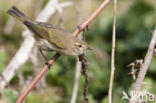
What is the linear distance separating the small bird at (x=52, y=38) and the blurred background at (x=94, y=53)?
Answer: 0.84m

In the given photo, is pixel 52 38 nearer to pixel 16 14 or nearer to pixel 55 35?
pixel 55 35

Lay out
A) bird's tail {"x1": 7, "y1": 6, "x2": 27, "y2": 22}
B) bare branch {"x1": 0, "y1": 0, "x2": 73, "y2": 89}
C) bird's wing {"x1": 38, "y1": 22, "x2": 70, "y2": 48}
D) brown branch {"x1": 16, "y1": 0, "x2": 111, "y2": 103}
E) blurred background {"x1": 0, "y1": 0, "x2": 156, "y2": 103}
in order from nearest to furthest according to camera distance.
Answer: brown branch {"x1": 16, "y1": 0, "x2": 111, "y2": 103}
bird's tail {"x1": 7, "y1": 6, "x2": 27, "y2": 22}
bird's wing {"x1": 38, "y1": 22, "x2": 70, "y2": 48}
bare branch {"x1": 0, "y1": 0, "x2": 73, "y2": 89}
blurred background {"x1": 0, "y1": 0, "x2": 156, "y2": 103}

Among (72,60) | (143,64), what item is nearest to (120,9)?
(72,60)

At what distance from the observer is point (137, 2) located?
5.51 meters

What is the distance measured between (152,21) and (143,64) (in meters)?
2.95

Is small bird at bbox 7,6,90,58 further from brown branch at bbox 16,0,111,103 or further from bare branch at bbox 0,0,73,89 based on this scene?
bare branch at bbox 0,0,73,89

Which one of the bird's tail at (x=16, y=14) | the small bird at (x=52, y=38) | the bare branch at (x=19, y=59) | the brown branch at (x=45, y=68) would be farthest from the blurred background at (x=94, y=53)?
the brown branch at (x=45, y=68)

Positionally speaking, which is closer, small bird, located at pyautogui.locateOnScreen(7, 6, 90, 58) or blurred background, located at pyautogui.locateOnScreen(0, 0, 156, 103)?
small bird, located at pyautogui.locateOnScreen(7, 6, 90, 58)

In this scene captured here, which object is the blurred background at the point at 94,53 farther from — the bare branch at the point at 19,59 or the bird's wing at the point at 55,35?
the bird's wing at the point at 55,35

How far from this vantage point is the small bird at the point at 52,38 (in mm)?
2607

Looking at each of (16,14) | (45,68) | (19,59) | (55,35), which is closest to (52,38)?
(55,35)

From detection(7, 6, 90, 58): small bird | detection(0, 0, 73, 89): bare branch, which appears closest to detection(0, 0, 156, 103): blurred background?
Answer: detection(0, 0, 73, 89): bare branch

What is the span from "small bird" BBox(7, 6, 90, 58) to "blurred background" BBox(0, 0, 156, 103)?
839 millimetres

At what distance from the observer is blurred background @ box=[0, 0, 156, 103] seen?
4.15 metres
